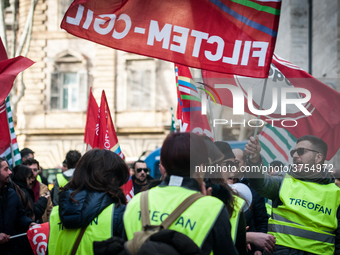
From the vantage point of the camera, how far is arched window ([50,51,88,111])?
17.7 m

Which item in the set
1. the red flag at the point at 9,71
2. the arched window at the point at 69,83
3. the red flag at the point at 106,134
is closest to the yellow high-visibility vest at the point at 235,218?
the red flag at the point at 106,134

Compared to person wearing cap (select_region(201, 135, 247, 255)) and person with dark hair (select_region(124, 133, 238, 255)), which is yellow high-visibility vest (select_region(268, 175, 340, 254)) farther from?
person with dark hair (select_region(124, 133, 238, 255))

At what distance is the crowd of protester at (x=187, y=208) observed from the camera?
1969 mm

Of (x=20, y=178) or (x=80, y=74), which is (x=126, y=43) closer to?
(x=20, y=178)

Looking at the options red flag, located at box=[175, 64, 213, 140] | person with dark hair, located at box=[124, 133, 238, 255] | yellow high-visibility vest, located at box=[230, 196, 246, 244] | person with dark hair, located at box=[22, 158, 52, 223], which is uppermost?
red flag, located at box=[175, 64, 213, 140]

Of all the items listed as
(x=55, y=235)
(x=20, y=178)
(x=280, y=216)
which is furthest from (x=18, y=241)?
(x=280, y=216)

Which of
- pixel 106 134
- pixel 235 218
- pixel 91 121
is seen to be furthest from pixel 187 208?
pixel 91 121

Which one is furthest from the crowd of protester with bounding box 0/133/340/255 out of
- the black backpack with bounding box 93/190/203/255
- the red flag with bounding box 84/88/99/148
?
the red flag with bounding box 84/88/99/148

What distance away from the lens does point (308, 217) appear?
10.5 feet

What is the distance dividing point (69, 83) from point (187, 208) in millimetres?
16654

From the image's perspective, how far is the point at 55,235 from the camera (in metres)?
2.56

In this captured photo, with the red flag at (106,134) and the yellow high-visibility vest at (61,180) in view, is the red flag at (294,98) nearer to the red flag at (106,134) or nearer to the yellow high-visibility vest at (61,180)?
the red flag at (106,134)

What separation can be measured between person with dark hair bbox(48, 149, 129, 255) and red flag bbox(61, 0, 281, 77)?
1245mm

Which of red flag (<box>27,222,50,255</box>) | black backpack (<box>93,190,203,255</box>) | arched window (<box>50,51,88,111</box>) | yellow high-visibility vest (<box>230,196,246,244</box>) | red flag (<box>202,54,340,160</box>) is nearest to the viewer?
black backpack (<box>93,190,203,255</box>)
